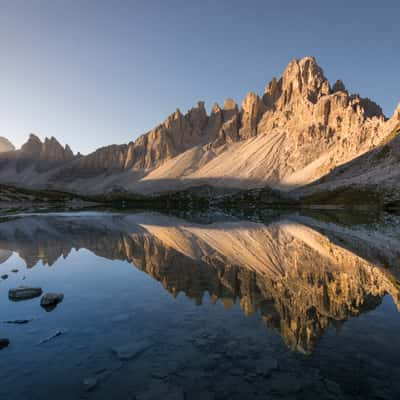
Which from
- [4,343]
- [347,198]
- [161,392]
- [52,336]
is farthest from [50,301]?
[347,198]

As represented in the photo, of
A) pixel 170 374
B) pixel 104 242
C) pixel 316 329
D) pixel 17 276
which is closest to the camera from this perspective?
pixel 170 374


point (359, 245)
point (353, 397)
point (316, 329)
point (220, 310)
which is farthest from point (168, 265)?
point (359, 245)

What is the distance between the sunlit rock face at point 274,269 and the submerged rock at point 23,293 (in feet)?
26.0

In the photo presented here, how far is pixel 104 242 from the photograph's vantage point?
127 ft

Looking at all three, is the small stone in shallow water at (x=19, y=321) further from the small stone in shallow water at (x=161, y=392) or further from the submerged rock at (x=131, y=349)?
the small stone in shallow water at (x=161, y=392)

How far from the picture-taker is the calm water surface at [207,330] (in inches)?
384

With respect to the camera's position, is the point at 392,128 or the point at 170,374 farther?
the point at 392,128

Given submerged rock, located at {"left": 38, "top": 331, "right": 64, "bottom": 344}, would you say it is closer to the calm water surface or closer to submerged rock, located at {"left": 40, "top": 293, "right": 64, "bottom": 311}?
the calm water surface

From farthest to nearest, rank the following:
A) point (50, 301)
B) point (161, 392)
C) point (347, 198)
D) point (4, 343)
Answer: point (347, 198), point (50, 301), point (4, 343), point (161, 392)

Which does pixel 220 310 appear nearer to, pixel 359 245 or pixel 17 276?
pixel 17 276

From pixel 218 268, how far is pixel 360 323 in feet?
39.7

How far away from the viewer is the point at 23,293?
18172 mm

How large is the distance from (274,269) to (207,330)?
11896 millimetres

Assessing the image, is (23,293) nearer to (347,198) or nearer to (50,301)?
(50,301)
